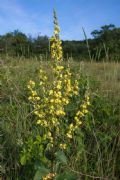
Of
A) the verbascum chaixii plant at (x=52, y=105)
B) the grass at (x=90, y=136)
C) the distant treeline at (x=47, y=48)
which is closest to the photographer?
the verbascum chaixii plant at (x=52, y=105)

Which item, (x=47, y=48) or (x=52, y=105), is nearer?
(x=52, y=105)

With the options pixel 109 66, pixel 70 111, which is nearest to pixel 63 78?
pixel 70 111

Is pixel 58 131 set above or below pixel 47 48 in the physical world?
below

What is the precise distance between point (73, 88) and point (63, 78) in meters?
0.08

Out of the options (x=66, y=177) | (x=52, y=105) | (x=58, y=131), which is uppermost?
(x=52, y=105)

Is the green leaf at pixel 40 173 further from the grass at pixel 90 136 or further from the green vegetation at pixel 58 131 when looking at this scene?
the grass at pixel 90 136

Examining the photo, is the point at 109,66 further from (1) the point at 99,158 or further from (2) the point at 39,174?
(2) the point at 39,174

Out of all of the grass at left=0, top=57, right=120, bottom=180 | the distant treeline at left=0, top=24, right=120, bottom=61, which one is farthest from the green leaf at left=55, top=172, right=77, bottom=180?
the distant treeline at left=0, top=24, right=120, bottom=61

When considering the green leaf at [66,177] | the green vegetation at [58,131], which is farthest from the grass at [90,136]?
the green leaf at [66,177]

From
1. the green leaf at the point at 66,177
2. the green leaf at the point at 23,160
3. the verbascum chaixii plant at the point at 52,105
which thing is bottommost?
the green leaf at the point at 66,177

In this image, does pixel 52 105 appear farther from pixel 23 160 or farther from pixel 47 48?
pixel 47 48

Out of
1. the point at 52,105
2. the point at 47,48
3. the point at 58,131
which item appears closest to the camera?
the point at 52,105

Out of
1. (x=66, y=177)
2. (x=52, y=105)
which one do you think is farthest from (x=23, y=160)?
(x=52, y=105)

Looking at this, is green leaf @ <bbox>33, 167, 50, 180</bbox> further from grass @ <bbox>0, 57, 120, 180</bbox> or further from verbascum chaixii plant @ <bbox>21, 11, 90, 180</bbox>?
grass @ <bbox>0, 57, 120, 180</bbox>
